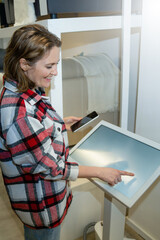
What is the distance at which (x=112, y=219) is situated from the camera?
114 centimetres

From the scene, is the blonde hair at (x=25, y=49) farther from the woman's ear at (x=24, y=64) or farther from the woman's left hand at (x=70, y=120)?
the woman's left hand at (x=70, y=120)

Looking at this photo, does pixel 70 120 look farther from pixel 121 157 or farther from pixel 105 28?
pixel 105 28

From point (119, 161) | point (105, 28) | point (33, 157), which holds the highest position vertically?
point (105, 28)

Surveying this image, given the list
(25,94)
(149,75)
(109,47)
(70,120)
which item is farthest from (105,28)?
(25,94)

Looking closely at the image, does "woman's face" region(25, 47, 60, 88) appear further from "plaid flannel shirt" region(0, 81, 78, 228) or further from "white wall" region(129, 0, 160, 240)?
"white wall" region(129, 0, 160, 240)

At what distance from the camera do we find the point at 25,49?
83 cm

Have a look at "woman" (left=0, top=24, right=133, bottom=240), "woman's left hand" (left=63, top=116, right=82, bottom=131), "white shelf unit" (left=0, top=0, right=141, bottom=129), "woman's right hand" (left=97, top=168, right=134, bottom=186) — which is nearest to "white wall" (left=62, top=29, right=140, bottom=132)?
"white shelf unit" (left=0, top=0, right=141, bottom=129)

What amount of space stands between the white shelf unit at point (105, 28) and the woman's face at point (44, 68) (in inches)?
9.6

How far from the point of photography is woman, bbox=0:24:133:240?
82cm

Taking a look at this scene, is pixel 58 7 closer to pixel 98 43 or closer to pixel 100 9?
pixel 100 9

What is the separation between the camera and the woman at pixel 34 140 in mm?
820

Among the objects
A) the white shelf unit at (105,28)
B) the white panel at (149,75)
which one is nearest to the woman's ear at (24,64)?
the white shelf unit at (105,28)

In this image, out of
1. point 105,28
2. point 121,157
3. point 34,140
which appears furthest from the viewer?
point 105,28

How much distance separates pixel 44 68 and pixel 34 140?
0.25 meters
